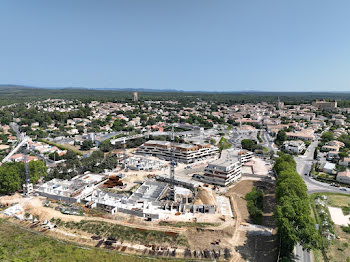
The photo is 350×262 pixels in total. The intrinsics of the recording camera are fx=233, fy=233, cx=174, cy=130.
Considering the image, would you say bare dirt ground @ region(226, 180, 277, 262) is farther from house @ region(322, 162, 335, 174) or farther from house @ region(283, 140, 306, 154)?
house @ region(283, 140, 306, 154)

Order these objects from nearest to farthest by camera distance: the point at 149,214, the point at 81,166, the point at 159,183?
the point at 149,214 → the point at 159,183 → the point at 81,166

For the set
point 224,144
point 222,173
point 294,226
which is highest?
point 294,226

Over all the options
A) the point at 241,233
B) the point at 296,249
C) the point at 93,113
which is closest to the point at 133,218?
the point at 241,233

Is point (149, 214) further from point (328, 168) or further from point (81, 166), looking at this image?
point (328, 168)

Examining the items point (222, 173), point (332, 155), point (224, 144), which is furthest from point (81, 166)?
point (332, 155)

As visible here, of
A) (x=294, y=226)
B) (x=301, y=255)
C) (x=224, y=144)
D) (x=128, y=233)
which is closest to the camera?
(x=301, y=255)

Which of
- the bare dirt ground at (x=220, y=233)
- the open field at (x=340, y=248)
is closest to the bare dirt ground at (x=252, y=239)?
the bare dirt ground at (x=220, y=233)

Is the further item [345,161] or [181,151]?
[181,151]

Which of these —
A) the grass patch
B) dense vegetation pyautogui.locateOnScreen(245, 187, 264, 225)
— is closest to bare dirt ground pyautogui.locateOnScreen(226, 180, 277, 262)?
dense vegetation pyautogui.locateOnScreen(245, 187, 264, 225)
